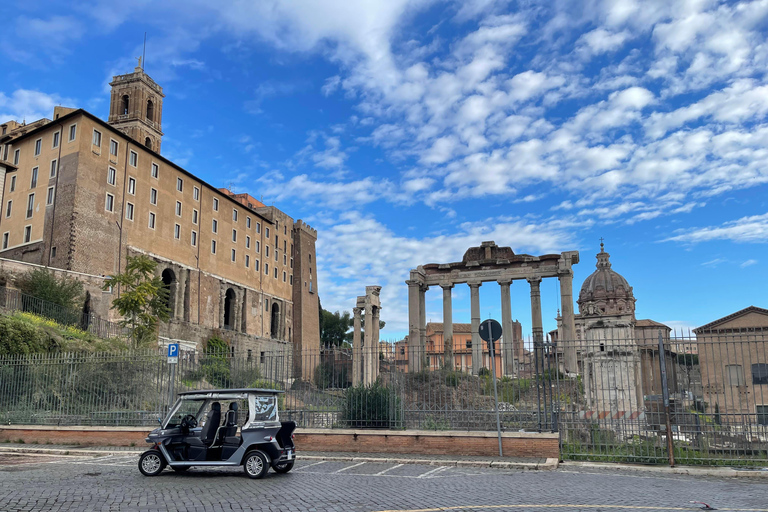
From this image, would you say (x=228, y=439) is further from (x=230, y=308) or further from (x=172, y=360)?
(x=230, y=308)

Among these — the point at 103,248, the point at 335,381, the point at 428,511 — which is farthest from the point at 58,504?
the point at 103,248

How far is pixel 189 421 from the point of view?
1054cm

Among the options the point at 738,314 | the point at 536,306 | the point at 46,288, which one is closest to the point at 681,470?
the point at 536,306

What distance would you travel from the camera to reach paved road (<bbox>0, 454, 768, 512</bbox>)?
24.3 feet

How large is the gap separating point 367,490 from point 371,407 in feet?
16.2

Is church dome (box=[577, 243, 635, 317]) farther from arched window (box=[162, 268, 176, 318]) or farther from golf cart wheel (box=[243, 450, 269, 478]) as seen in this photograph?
golf cart wheel (box=[243, 450, 269, 478])

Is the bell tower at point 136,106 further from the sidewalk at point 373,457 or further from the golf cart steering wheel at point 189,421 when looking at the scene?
the golf cart steering wheel at point 189,421

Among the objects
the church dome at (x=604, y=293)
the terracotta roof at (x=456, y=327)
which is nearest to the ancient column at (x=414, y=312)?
the church dome at (x=604, y=293)

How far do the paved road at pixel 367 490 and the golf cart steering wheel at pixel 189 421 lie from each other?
0.82 meters

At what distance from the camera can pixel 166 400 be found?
15266 millimetres

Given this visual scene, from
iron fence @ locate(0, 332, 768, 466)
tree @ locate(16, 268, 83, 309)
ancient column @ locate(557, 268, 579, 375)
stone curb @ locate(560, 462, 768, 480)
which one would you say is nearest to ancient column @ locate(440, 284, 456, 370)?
ancient column @ locate(557, 268, 579, 375)

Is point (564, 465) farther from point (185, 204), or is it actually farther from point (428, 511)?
point (185, 204)

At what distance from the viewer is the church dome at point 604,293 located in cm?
4541

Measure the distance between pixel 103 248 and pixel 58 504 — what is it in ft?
129
